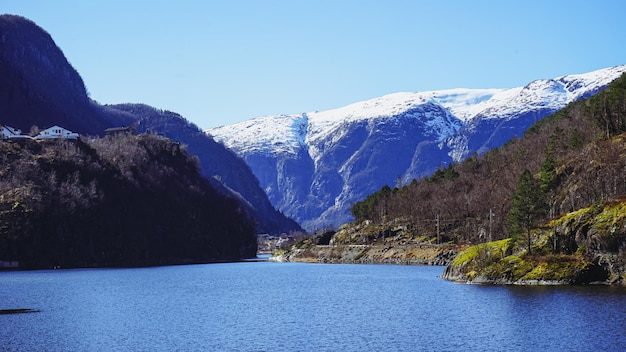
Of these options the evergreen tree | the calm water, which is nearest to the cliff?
the evergreen tree

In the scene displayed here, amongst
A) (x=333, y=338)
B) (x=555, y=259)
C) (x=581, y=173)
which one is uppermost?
(x=581, y=173)

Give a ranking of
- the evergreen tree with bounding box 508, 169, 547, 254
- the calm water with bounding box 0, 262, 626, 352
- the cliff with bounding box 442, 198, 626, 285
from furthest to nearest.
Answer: the evergreen tree with bounding box 508, 169, 547, 254 < the cliff with bounding box 442, 198, 626, 285 < the calm water with bounding box 0, 262, 626, 352

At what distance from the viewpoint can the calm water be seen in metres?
65.1

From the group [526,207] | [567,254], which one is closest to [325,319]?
[567,254]

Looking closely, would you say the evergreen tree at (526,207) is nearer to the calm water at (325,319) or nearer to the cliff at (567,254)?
the cliff at (567,254)

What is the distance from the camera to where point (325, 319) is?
82125 mm

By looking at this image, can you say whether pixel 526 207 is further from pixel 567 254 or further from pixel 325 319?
pixel 325 319

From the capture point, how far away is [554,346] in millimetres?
60875

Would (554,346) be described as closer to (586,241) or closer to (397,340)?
(397,340)

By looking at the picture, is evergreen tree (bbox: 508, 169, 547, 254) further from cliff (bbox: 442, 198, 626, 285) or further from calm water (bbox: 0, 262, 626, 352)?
calm water (bbox: 0, 262, 626, 352)

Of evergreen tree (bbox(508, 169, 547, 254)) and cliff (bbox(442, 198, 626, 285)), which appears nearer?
cliff (bbox(442, 198, 626, 285))

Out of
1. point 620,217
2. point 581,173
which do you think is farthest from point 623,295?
point 581,173

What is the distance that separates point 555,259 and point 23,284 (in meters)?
91.9

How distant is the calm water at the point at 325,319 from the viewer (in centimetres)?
6506
